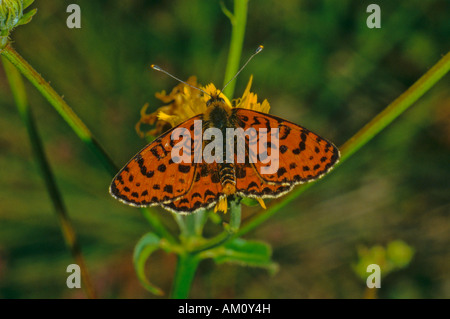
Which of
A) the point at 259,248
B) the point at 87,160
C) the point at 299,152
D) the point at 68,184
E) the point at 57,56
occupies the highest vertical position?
the point at 57,56

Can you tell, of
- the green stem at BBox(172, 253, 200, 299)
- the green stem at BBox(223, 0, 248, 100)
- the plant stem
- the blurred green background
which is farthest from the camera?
the blurred green background

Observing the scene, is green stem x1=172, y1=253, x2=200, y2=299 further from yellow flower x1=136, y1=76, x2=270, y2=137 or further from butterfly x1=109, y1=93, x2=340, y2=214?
yellow flower x1=136, y1=76, x2=270, y2=137

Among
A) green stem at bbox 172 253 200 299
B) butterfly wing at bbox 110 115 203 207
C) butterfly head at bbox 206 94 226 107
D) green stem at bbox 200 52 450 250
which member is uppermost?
butterfly head at bbox 206 94 226 107

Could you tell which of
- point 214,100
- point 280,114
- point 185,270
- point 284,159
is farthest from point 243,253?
point 280,114

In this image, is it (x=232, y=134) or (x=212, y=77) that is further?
(x=212, y=77)

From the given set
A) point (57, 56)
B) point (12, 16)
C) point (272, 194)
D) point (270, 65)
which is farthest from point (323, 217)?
point (12, 16)

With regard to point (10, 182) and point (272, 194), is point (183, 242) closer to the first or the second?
point (272, 194)

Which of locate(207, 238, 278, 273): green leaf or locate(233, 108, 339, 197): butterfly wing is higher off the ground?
locate(233, 108, 339, 197): butterfly wing

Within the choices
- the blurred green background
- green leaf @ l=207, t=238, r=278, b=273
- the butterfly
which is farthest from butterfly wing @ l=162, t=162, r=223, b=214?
the blurred green background
